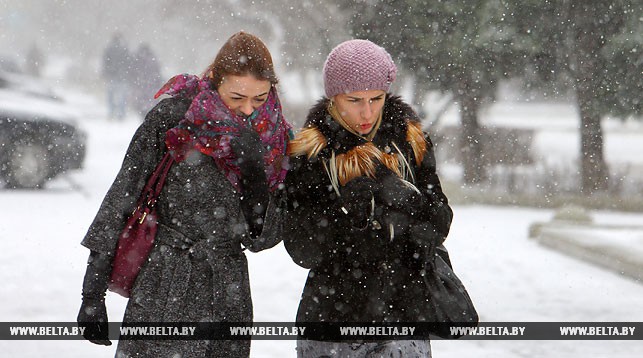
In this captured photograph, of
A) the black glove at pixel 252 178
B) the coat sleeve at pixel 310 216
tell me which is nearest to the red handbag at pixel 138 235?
the black glove at pixel 252 178

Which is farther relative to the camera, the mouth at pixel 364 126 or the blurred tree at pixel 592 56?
the blurred tree at pixel 592 56

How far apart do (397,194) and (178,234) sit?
707mm

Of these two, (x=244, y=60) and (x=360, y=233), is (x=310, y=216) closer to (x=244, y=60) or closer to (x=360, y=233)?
(x=360, y=233)

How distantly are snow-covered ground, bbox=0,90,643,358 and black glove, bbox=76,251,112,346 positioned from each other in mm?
2746

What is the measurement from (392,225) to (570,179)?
Result: 1213 cm

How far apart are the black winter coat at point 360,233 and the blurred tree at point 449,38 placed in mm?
9021

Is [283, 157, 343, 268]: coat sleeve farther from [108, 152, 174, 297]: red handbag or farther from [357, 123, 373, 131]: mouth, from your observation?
[108, 152, 174, 297]: red handbag

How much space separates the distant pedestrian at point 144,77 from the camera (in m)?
24.5

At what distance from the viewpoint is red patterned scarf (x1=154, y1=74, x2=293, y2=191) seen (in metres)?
2.94

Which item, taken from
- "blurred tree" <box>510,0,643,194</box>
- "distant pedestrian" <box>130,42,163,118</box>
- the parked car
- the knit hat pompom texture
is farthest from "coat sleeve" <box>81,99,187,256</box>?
"distant pedestrian" <box>130,42,163,118</box>

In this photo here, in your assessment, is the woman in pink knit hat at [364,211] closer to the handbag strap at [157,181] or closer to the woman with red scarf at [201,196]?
the woman with red scarf at [201,196]

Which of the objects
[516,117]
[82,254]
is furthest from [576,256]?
[516,117]

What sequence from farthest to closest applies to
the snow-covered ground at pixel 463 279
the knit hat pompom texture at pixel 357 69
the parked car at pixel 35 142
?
1. the parked car at pixel 35 142
2. the snow-covered ground at pixel 463 279
3. the knit hat pompom texture at pixel 357 69

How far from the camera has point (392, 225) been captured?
9.59 ft
